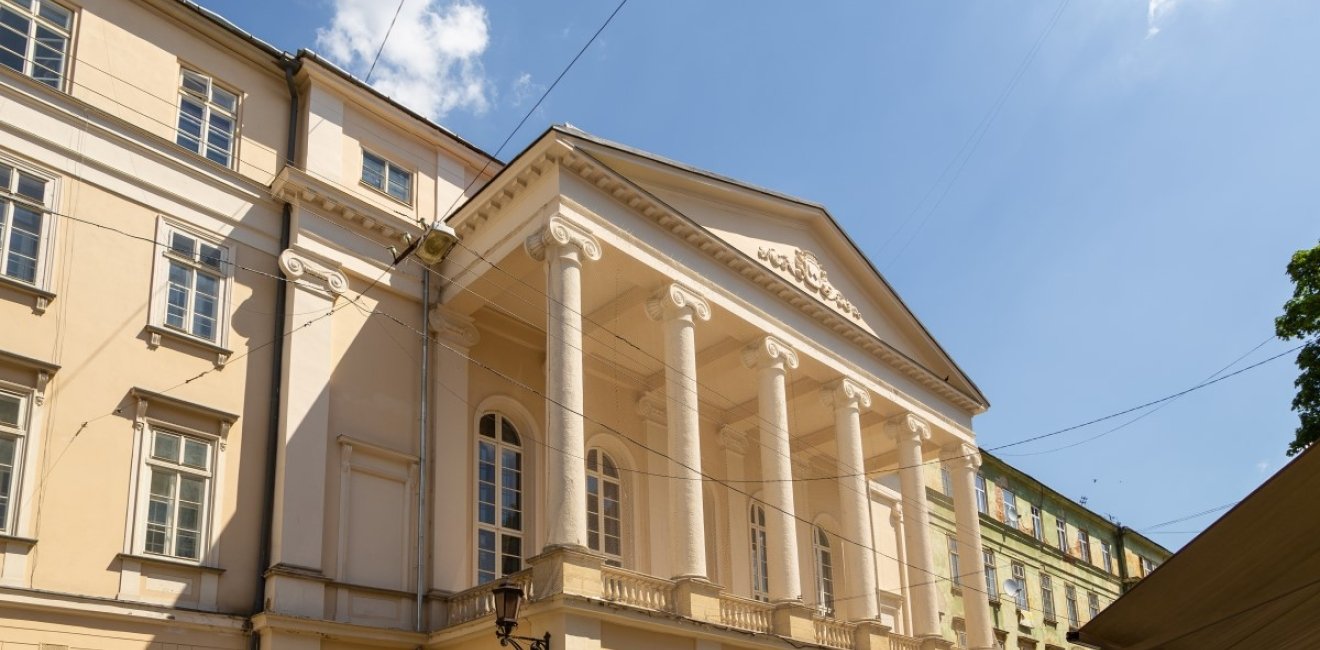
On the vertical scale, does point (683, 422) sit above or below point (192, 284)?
below

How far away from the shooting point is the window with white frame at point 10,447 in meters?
13.6

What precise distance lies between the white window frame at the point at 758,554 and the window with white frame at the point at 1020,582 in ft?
43.4

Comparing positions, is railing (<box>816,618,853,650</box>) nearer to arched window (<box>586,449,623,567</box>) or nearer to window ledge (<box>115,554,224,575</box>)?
arched window (<box>586,449,623,567</box>)

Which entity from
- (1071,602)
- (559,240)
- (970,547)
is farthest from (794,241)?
(1071,602)

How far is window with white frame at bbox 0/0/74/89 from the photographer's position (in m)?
15.3

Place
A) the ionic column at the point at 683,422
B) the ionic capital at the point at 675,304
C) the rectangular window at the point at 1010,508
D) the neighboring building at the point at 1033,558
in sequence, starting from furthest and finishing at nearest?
the rectangular window at the point at 1010,508
the neighboring building at the point at 1033,558
the ionic capital at the point at 675,304
the ionic column at the point at 683,422

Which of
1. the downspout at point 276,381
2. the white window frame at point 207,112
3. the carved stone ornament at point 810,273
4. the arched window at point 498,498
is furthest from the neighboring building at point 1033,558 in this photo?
the white window frame at point 207,112

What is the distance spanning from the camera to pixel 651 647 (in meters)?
15.8

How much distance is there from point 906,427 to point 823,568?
475 cm

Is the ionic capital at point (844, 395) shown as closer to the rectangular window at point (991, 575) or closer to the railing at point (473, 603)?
the railing at point (473, 603)

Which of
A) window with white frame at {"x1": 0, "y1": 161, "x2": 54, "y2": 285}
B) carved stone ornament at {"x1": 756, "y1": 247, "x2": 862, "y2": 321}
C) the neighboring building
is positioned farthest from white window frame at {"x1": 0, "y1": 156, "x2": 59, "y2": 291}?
the neighboring building

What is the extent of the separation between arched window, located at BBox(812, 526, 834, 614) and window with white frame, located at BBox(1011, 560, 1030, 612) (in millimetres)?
10337

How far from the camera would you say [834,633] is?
19.4 meters

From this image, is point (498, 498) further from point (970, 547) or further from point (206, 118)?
point (970, 547)
